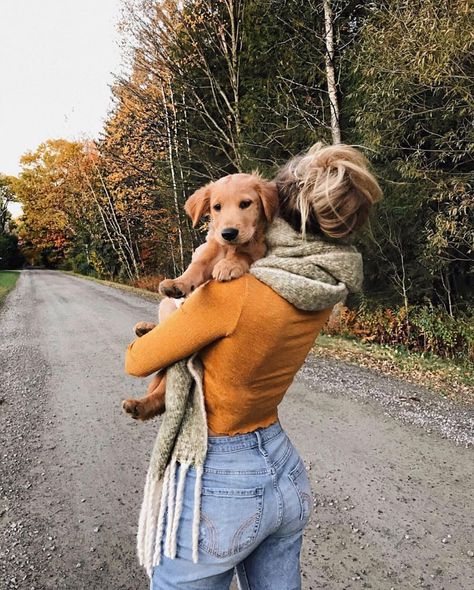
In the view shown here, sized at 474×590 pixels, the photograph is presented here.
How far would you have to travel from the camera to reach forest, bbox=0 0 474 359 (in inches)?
272

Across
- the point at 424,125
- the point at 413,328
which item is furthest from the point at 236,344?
the point at 413,328

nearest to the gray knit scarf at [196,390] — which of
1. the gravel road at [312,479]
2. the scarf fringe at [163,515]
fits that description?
the scarf fringe at [163,515]

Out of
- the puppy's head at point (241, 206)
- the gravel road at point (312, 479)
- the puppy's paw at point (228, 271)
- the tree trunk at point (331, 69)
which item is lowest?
the gravel road at point (312, 479)

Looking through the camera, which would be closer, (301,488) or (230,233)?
(301,488)

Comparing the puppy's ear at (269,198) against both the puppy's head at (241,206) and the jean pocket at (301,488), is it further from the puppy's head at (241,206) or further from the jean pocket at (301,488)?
the jean pocket at (301,488)

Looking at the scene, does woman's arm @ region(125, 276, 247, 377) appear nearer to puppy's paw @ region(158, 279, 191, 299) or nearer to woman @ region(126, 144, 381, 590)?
woman @ region(126, 144, 381, 590)

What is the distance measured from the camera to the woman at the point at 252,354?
1.22 metres

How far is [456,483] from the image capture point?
12.3 ft

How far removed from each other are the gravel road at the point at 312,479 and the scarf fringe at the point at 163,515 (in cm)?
167

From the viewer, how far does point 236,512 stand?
4.20 feet

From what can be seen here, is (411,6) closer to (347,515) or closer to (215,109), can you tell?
(347,515)

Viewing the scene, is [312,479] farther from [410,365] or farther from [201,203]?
[410,365]

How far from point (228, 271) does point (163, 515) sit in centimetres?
74

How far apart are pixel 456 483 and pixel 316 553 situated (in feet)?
4.97
